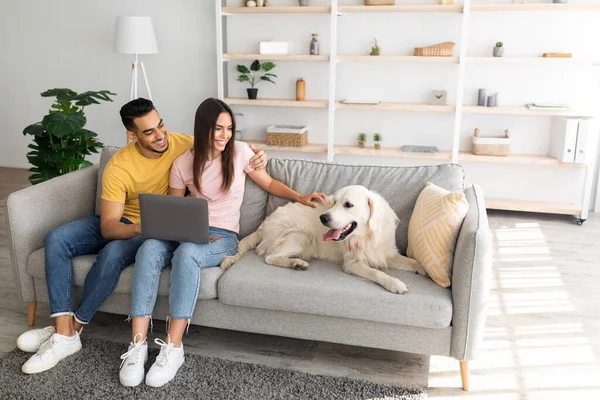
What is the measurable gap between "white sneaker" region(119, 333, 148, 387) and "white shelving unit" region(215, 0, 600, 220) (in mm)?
2712

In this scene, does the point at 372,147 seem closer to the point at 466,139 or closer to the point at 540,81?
the point at 466,139

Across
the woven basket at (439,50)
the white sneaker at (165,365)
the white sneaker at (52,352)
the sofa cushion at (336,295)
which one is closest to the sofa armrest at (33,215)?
the white sneaker at (52,352)

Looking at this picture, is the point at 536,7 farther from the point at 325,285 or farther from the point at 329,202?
the point at 325,285

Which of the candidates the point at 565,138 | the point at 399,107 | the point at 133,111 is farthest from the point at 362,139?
the point at 133,111

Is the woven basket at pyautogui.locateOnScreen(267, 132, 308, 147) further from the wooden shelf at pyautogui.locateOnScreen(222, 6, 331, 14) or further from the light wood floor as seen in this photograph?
the light wood floor

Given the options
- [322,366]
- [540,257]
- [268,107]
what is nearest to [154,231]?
[322,366]

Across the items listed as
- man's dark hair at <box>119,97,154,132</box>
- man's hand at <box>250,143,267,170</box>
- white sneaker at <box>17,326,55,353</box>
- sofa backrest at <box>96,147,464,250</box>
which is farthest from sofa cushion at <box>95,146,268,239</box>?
white sneaker at <box>17,326,55,353</box>

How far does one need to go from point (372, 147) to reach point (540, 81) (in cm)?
135

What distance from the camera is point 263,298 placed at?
7.67 ft

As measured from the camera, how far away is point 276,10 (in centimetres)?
465

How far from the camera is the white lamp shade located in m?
4.73

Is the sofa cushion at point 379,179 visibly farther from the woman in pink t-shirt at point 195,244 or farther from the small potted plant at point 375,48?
the small potted plant at point 375,48

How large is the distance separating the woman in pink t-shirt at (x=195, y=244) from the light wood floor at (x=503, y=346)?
0.29 meters

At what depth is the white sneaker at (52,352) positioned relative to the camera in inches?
91.9
